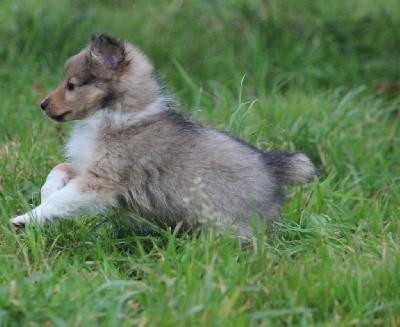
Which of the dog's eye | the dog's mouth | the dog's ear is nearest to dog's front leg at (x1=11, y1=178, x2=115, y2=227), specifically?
the dog's mouth

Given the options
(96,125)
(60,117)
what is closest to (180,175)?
(96,125)

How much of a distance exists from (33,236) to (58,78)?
133 inches

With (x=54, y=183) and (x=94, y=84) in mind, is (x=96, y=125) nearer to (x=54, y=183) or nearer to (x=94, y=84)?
(x=94, y=84)

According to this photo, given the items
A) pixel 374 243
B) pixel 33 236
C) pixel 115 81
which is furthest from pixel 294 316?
pixel 115 81

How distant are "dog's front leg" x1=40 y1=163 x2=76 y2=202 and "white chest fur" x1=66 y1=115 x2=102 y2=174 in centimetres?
6

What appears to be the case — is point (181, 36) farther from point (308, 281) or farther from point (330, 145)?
point (308, 281)

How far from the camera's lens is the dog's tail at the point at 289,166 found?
205 inches

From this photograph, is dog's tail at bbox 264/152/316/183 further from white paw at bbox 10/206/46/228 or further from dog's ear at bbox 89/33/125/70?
white paw at bbox 10/206/46/228

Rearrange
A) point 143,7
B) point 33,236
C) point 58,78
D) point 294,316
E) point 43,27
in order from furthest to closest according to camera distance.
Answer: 1. point 143,7
2. point 43,27
3. point 58,78
4. point 33,236
5. point 294,316

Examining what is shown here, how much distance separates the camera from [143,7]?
976 cm

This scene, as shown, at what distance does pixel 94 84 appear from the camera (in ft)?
16.9

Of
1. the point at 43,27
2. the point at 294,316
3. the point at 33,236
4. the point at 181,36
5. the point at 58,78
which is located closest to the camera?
the point at 294,316

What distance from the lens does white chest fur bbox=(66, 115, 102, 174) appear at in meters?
5.04

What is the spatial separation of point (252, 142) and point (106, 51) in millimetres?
1369
